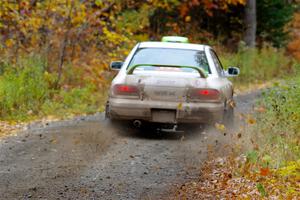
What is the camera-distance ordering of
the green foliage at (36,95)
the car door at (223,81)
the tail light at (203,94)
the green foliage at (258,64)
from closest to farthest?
the tail light at (203,94) < the car door at (223,81) < the green foliage at (36,95) < the green foliage at (258,64)

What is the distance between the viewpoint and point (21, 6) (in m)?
20.2

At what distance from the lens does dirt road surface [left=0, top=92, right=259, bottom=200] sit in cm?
816

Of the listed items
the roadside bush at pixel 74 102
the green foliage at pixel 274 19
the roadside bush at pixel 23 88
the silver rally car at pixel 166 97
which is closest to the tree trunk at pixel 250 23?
the green foliage at pixel 274 19

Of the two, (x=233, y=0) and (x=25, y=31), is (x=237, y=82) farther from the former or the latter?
(x=25, y=31)

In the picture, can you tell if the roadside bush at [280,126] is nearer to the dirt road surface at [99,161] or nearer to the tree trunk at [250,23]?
the dirt road surface at [99,161]

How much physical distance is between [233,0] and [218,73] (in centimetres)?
1597

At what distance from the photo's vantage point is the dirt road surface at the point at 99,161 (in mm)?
8156

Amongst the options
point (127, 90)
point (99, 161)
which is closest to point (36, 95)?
point (127, 90)

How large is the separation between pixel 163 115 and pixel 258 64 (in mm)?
16829

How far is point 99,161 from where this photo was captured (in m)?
9.87

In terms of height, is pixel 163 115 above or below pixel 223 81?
below

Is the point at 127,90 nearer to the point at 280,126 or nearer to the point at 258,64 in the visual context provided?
the point at 280,126

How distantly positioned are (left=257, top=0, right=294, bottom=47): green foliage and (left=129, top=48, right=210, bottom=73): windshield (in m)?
18.1

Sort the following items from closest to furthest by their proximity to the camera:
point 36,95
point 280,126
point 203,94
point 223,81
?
point 280,126, point 203,94, point 223,81, point 36,95
